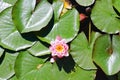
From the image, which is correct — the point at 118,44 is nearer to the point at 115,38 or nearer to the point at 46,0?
the point at 115,38

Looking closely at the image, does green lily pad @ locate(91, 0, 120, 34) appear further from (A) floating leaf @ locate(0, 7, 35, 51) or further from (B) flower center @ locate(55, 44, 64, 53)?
(A) floating leaf @ locate(0, 7, 35, 51)

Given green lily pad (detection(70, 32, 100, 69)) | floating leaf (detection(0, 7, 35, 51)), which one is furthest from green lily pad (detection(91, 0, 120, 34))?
floating leaf (detection(0, 7, 35, 51))

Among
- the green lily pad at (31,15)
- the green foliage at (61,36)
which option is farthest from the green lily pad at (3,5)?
the green lily pad at (31,15)

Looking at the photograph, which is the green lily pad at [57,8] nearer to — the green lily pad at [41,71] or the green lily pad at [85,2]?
the green lily pad at [85,2]

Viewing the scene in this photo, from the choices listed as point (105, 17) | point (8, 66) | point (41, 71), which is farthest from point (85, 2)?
point (8, 66)

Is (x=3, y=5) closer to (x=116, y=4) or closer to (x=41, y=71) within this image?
(x=41, y=71)

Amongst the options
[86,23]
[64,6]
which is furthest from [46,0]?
[86,23]
